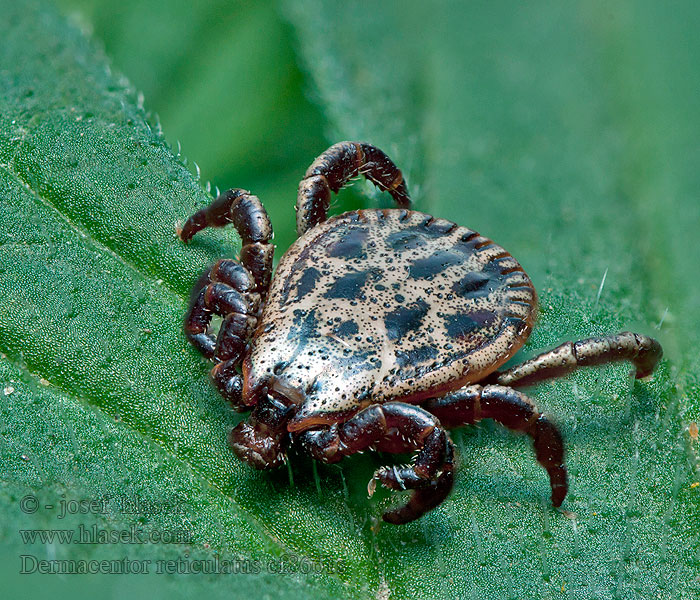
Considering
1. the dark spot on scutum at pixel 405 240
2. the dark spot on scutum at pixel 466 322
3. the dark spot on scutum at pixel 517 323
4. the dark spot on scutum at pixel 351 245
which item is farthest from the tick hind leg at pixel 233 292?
the dark spot on scutum at pixel 517 323

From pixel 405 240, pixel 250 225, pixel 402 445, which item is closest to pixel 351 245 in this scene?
pixel 405 240

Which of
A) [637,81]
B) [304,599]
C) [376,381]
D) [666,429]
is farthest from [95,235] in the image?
[637,81]

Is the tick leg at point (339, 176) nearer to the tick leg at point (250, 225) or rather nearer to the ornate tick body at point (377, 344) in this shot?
the ornate tick body at point (377, 344)

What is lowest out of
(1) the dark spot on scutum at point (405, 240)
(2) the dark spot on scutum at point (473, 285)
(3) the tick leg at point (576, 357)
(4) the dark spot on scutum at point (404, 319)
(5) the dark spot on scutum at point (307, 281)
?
(3) the tick leg at point (576, 357)

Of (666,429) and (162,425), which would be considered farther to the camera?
(666,429)

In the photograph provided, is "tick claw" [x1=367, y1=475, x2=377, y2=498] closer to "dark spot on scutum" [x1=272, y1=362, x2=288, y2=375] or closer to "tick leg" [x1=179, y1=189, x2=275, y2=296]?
"dark spot on scutum" [x1=272, y1=362, x2=288, y2=375]

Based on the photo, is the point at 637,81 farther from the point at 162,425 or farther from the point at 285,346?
the point at 162,425
